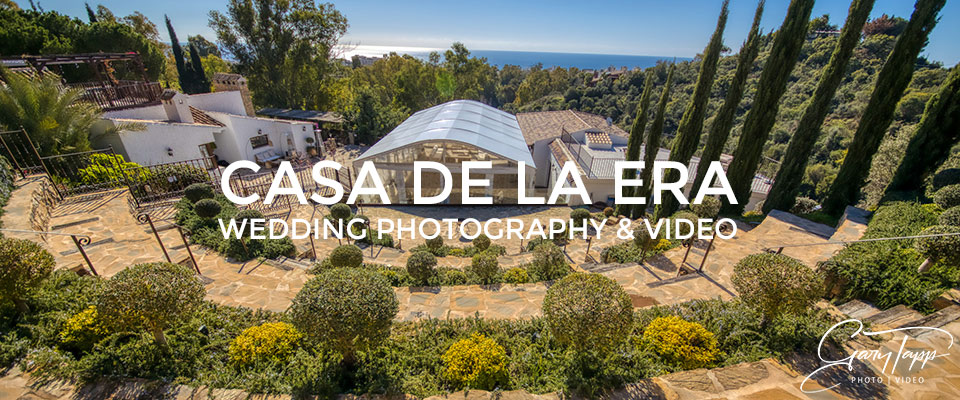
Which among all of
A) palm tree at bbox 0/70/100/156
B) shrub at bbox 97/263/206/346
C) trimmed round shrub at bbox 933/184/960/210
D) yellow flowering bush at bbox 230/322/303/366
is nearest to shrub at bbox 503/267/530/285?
yellow flowering bush at bbox 230/322/303/366

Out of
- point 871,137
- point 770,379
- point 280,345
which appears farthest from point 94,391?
point 871,137

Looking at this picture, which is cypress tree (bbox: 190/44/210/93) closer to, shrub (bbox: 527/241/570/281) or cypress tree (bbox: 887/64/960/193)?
shrub (bbox: 527/241/570/281)

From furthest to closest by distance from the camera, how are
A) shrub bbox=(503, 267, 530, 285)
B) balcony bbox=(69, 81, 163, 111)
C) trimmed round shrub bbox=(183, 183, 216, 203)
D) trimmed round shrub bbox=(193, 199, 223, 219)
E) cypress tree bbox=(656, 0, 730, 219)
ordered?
A: balcony bbox=(69, 81, 163, 111) < cypress tree bbox=(656, 0, 730, 219) < trimmed round shrub bbox=(183, 183, 216, 203) < trimmed round shrub bbox=(193, 199, 223, 219) < shrub bbox=(503, 267, 530, 285)

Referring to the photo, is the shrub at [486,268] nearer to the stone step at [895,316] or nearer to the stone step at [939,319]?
the stone step at [895,316]

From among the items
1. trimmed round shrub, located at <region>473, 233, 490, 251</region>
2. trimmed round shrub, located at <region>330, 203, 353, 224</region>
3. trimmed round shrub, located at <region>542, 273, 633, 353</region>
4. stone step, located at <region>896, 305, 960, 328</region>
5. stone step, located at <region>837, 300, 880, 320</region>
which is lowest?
trimmed round shrub, located at <region>473, 233, 490, 251</region>

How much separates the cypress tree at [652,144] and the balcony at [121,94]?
2493cm

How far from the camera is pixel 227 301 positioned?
7.55m

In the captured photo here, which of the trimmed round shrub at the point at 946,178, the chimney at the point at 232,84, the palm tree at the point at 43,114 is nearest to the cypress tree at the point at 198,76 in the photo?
the chimney at the point at 232,84

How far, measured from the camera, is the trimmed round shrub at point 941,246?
5977mm

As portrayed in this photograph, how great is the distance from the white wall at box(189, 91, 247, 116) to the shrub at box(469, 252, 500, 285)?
22.5 metres

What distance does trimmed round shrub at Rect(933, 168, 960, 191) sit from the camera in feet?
32.9

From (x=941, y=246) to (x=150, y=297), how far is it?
13.4 m

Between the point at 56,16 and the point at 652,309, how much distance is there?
3871 centimetres

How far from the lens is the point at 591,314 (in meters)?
4.87
